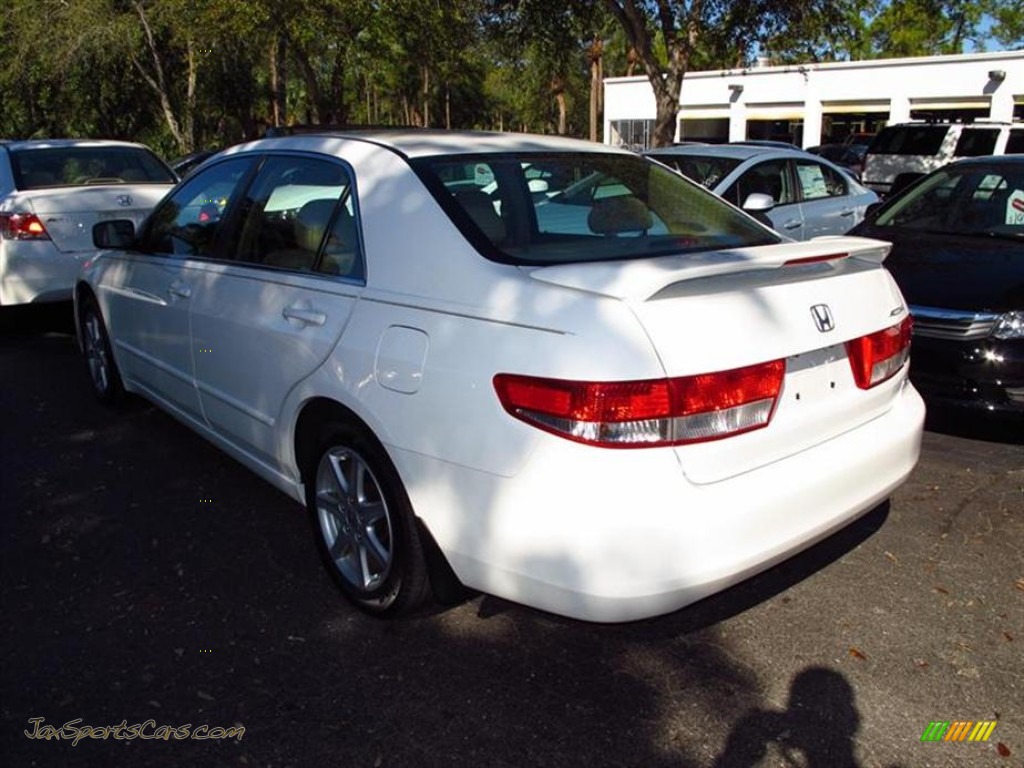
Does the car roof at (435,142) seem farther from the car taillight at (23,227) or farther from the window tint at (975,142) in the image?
the window tint at (975,142)

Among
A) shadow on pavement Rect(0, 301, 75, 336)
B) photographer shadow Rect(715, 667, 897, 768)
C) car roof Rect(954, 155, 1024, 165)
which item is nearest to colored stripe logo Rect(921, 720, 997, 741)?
photographer shadow Rect(715, 667, 897, 768)

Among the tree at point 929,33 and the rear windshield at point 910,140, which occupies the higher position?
the tree at point 929,33

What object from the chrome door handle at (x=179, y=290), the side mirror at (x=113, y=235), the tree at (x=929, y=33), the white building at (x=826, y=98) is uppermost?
the tree at (x=929, y=33)

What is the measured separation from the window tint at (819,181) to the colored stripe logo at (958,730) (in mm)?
7260

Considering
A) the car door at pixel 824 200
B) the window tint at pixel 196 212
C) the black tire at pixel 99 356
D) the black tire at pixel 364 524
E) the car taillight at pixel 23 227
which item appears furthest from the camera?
the car door at pixel 824 200

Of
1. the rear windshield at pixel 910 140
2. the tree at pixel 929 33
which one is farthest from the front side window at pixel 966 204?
the tree at pixel 929 33

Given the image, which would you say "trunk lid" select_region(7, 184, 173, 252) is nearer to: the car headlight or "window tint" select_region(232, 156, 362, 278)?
"window tint" select_region(232, 156, 362, 278)

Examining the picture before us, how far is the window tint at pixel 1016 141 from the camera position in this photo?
16.7 metres

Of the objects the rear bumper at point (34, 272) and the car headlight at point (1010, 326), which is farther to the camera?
the rear bumper at point (34, 272)

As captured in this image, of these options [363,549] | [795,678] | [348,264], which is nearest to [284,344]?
[348,264]

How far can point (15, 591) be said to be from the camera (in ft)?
11.5

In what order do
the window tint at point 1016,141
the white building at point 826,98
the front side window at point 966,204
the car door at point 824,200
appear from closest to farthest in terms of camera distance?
the front side window at point 966,204 → the car door at point 824,200 → the window tint at point 1016,141 → the white building at point 826,98

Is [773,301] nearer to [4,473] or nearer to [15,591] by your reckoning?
[15,591]

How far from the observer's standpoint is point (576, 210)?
11.1ft
